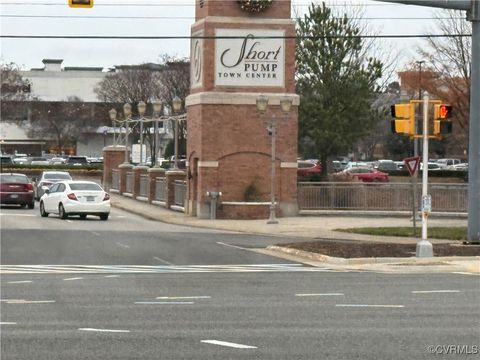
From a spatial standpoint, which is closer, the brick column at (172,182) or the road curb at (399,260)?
the road curb at (399,260)

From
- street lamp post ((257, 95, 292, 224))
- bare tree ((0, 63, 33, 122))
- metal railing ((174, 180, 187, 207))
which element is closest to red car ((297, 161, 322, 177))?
metal railing ((174, 180, 187, 207))

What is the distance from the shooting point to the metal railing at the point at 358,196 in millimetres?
43125

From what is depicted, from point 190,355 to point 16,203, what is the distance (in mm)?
36679

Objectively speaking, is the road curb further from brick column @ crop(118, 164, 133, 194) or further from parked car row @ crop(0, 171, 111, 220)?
brick column @ crop(118, 164, 133, 194)

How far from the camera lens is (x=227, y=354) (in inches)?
411

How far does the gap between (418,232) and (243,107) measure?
1139cm

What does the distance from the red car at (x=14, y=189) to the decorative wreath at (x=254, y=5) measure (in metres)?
12.9

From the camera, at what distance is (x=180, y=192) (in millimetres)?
46312

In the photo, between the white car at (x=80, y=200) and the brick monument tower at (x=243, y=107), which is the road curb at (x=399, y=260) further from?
the brick monument tower at (x=243, y=107)

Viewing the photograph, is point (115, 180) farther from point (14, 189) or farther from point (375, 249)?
point (375, 249)

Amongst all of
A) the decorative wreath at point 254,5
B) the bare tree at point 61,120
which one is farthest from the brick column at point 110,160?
the bare tree at point 61,120

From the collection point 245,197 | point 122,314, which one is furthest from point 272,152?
point 122,314

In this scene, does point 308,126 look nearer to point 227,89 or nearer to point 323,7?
point 323,7

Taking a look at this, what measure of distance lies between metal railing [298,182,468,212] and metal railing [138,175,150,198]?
12935 millimetres
